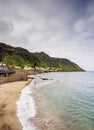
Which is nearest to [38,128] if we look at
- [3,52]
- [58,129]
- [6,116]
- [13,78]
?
[58,129]

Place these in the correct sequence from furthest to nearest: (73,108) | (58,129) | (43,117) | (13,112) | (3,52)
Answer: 1. (3,52)
2. (73,108)
3. (13,112)
4. (43,117)
5. (58,129)

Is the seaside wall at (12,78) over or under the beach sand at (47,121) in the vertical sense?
over

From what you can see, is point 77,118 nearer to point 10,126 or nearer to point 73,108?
point 73,108

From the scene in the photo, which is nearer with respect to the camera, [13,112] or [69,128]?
[69,128]

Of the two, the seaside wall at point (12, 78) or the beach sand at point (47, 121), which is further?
the seaside wall at point (12, 78)

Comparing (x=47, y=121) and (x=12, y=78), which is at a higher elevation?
(x=12, y=78)

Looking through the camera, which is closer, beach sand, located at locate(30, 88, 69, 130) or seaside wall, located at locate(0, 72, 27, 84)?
beach sand, located at locate(30, 88, 69, 130)

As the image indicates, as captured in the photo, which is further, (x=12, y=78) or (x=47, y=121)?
(x=12, y=78)

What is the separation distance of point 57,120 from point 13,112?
504 cm

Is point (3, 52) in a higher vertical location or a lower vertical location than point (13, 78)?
higher

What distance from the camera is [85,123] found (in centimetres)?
1666

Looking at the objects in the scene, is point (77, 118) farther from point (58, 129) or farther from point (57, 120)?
point (58, 129)

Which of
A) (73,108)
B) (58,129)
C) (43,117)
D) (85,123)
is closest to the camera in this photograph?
(58,129)

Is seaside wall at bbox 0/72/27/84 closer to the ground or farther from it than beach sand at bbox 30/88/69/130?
farther from it
